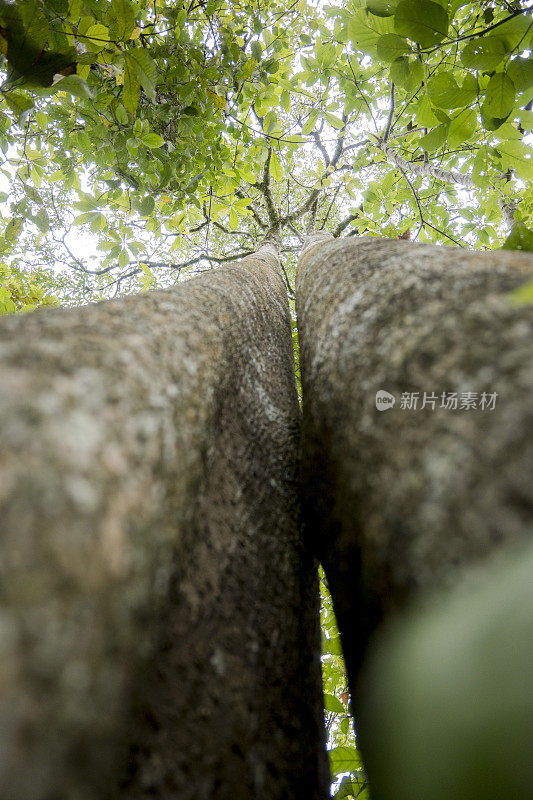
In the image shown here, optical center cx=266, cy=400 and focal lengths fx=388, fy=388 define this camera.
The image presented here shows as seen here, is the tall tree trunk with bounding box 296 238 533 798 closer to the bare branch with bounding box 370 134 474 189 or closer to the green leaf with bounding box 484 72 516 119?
the green leaf with bounding box 484 72 516 119

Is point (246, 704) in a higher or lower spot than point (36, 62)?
lower

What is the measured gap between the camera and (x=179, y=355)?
3.05 ft

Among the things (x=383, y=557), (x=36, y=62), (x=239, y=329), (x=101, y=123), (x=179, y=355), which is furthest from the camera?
(x=101, y=123)

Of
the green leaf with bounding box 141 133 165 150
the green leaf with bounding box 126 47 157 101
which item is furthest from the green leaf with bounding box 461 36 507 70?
the green leaf with bounding box 141 133 165 150

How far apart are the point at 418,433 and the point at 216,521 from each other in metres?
0.55

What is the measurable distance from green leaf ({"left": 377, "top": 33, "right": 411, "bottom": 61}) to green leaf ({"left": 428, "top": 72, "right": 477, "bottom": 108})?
195mm

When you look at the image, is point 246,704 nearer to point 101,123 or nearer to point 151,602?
point 151,602

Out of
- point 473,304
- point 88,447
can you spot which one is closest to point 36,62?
point 88,447

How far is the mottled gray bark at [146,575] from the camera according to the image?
1.40 feet

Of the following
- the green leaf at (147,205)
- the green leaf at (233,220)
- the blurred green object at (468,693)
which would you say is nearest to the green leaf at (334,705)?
the blurred green object at (468,693)

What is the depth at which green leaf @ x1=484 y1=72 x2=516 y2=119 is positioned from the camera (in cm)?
132

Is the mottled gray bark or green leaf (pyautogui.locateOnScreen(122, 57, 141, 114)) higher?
green leaf (pyautogui.locateOnScreen(122, 57, 141, 114))

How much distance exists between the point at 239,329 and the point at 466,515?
3.56 ft

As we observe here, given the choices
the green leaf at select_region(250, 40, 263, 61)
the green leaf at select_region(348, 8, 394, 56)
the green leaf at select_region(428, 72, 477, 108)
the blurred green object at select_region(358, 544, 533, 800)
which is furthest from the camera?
the green leaf at select_region(250, 40, 263, 61)
